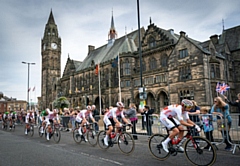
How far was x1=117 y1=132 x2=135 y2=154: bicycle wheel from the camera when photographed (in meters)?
8.17

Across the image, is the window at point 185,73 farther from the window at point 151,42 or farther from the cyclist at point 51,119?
the cyclist at point 51,119

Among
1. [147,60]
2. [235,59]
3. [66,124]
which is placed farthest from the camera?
[147,60]

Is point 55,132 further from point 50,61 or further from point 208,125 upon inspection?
point 50,61

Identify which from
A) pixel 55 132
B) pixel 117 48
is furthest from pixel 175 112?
pixel 117 48

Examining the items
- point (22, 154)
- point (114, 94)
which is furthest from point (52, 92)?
point (22, 154)

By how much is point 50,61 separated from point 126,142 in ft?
267

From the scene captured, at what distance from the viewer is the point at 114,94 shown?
46.2m

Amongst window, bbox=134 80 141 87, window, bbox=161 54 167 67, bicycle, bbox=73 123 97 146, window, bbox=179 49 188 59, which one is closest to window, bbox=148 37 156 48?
window, bbox=161 54 167 67

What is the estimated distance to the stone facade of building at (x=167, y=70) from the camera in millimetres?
30766

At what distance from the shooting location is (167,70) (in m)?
34.8

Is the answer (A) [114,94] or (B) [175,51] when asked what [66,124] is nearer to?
(B) [175,51]

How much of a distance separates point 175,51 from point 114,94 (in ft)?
56.0

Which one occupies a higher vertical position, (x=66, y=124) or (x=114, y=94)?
(x=114, y=94)

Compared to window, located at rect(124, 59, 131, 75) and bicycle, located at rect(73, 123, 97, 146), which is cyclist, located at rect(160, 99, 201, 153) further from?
window, located at rect(124, 59, 131, 75)
